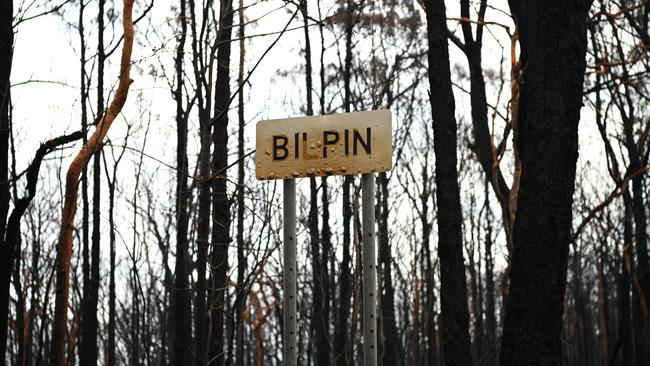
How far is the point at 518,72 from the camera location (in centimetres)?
1259

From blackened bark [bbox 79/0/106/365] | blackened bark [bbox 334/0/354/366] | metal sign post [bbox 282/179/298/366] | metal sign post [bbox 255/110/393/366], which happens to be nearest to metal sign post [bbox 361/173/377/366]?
metal sign post [bbox 255/110/393/366]

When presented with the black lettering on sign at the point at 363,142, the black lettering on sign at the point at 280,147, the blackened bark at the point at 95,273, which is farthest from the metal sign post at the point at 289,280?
the blackened bark at the point at 95,273

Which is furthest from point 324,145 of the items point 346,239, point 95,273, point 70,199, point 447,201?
point 346,239

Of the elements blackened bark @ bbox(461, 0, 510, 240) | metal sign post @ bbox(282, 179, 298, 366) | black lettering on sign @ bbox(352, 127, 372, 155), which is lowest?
metal sign post @ bbox(282, 179, 298, 366)

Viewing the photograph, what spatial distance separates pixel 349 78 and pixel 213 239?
1229 cm

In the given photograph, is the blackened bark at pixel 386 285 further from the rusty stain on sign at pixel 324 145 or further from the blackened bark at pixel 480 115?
the rusty stain on sign at pixel 324 145

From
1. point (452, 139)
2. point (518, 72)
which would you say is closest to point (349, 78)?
point (518, 72)

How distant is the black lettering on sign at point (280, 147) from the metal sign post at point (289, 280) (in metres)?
0.16

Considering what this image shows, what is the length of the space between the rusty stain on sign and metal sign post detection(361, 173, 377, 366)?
0.44 ft

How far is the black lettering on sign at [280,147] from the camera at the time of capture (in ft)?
17.4

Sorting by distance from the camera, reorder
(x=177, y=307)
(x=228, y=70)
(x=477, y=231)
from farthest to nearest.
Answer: (x=477, y=231)
(x=177, y=307)
(x=228, y=70)

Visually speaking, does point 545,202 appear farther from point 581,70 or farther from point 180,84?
point 180,84

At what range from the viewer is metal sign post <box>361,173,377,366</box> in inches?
197

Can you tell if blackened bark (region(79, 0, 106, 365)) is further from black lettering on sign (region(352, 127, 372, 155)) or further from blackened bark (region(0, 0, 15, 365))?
black lettering on sign (region(352, 127, 372, 155))
